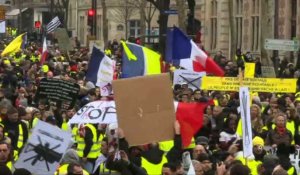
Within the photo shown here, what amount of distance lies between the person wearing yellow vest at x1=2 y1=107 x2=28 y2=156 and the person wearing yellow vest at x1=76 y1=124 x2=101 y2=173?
2.59 ft

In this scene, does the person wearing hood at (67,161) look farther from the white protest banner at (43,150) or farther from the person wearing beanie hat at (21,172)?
the person wearing beanie hat at (21,172)

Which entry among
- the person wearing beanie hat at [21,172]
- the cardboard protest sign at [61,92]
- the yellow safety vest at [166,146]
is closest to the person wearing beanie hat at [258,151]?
the yellow safety vest at [166,146]

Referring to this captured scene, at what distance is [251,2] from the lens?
49.9 metres

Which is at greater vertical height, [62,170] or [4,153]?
[4,153]

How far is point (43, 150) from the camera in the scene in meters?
11.5

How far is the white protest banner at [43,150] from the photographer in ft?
37.7

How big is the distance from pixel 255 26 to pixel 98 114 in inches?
1331

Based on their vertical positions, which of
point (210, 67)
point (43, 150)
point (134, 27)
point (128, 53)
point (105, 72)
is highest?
point (134, 27)

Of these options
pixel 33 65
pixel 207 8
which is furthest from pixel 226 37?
pixel 33 65

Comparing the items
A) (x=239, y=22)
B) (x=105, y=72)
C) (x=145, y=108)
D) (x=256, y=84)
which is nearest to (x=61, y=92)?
(x=105, y=72)

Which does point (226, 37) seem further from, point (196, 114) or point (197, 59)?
point (196, 114)

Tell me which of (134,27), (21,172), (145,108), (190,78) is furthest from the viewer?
(134,27)

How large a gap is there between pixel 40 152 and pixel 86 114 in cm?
376

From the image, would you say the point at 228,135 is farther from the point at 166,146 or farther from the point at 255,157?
the point at 255,157
